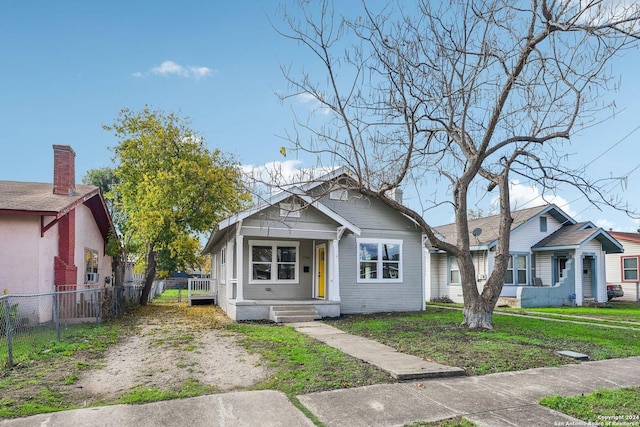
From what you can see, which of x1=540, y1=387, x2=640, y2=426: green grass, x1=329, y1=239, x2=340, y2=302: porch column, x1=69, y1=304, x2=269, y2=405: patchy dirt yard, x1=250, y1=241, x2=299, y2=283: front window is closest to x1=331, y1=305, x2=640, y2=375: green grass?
x1=329, y1=239, x2=340, y2=302: porch column

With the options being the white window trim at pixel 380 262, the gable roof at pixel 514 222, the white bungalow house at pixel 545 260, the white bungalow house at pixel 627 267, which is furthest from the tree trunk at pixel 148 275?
the white bungalow house at pixel 627 267

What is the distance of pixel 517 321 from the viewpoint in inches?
523

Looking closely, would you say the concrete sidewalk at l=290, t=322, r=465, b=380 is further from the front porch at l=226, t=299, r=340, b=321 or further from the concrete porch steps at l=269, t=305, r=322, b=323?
the front porch at l=226, t=299, r=340, b=321

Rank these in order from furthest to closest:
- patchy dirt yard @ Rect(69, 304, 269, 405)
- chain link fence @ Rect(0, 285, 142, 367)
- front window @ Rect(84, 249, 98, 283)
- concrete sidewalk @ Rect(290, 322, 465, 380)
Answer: front window @ Rect(84, 249, 98, 283), chain link fence @ Rect(0, 285, 142, 367), concrete sidewalk @ Rect(290, 322, 465, 380), patchy dirt yard @ Rect(69, 304, 269, 405)

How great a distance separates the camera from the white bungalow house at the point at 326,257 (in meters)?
14.1

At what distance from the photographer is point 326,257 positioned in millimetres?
15172

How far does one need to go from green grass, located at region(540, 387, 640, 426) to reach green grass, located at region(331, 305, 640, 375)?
1.44 metres

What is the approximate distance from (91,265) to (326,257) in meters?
9.19

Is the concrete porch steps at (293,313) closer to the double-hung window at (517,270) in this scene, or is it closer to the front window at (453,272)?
the front window at (453,272)

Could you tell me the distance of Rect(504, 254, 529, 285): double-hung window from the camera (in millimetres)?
20938

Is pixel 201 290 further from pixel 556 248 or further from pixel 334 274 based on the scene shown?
pixel 556 248

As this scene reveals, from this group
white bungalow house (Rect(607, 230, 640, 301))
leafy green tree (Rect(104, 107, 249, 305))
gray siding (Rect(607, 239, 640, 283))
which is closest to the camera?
leafy green tree (Rect(104, 107, 249, 305))

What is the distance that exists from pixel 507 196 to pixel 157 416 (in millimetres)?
9964

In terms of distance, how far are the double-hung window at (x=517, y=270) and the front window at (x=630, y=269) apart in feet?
24.8
